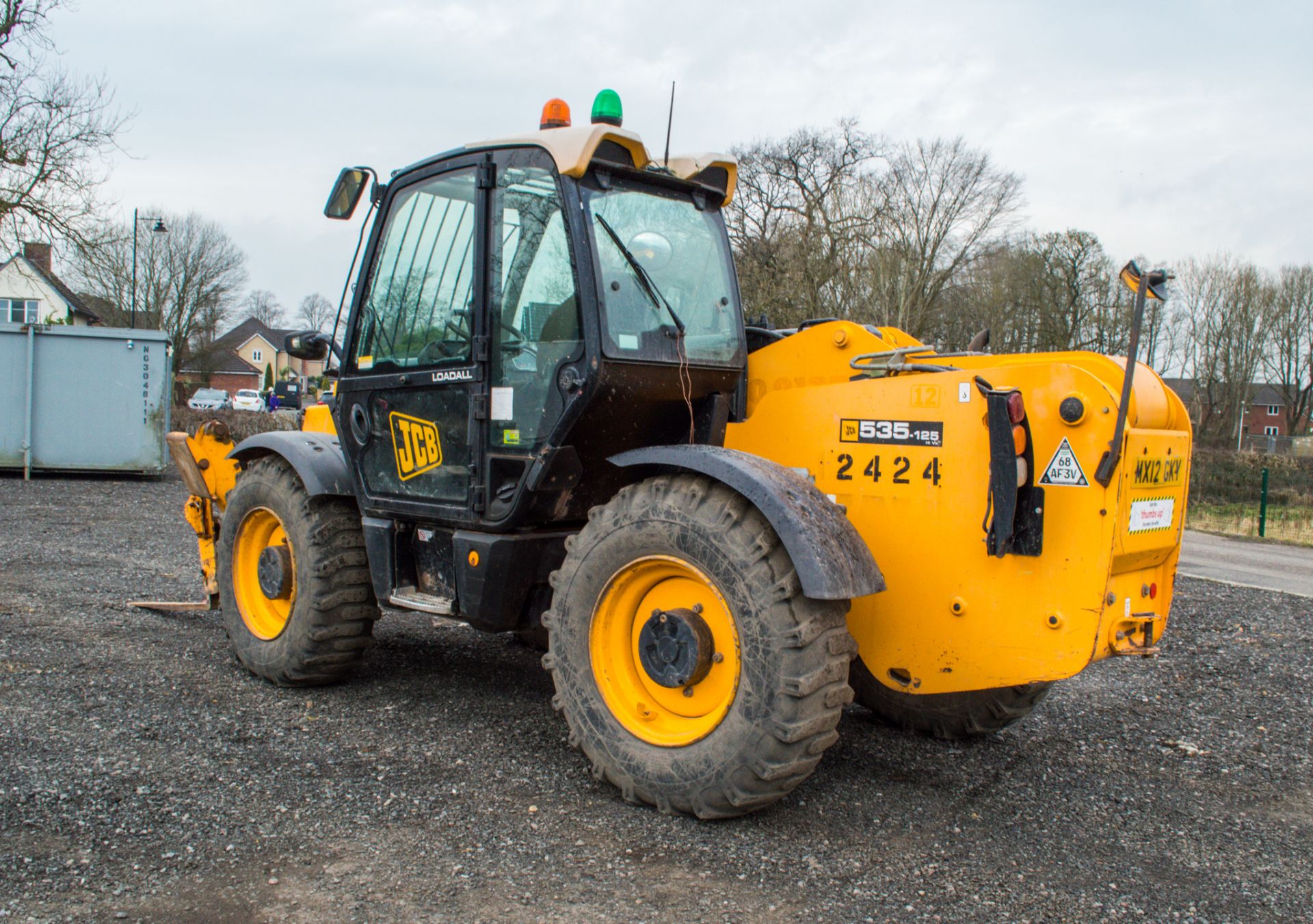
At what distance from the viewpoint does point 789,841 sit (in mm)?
3422

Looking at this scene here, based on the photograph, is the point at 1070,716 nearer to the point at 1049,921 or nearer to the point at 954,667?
the point at 954,667

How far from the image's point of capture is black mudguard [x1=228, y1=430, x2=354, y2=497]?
4.98 metres

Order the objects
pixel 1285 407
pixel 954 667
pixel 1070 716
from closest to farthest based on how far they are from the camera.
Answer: pixel 954 667, pixel 1070 716, pixel 1285 407

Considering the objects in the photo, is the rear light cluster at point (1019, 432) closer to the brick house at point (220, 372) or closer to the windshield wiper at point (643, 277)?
the windshield wiper at point (643, 277)

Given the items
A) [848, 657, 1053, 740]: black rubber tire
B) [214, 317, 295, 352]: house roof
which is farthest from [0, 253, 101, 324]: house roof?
[848, 657, 1053, 740]: black rubber tire

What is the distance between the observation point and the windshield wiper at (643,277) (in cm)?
405

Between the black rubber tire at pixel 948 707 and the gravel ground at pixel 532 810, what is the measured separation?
9cm

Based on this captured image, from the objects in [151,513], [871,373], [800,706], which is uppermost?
[871,373]

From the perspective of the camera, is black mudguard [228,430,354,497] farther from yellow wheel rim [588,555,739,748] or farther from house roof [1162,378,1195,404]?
house roof [1162,378,1195,404]

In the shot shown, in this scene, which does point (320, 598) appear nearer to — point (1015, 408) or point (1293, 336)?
point (1015, 408)

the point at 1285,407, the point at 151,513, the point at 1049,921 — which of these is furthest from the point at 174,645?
the point at 1285,407

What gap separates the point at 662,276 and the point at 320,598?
87.4 inches

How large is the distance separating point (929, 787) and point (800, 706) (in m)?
1.08

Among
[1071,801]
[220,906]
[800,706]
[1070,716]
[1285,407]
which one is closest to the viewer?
[220,906]
